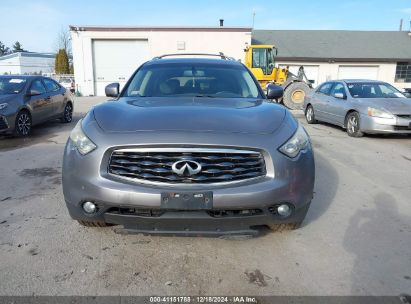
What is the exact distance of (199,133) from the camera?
2648 millimetres

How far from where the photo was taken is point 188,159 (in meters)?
2.59

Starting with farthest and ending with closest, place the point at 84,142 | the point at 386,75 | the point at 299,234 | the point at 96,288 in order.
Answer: the point at 386,75 → the point at 299,234 → the point at 84,142 → the point at 96,288

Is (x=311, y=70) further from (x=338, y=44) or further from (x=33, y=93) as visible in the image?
(x=33, y=93)

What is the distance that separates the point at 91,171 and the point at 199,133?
0.84m

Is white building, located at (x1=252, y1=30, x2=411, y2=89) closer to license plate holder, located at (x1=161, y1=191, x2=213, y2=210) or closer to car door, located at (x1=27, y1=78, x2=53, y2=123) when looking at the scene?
car door, located at (x1=27, y1=78, x2=53, y2=123)

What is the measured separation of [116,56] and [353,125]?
72.3ft

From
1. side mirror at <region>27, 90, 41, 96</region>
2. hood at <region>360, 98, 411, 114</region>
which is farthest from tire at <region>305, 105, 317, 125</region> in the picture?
side mirror at <region>27, 90, 41, 96</region>

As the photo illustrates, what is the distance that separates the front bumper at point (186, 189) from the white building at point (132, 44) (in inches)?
990

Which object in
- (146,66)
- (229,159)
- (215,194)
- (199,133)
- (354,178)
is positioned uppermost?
(146,66)

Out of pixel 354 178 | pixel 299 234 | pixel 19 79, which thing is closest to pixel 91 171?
pixel 299 234

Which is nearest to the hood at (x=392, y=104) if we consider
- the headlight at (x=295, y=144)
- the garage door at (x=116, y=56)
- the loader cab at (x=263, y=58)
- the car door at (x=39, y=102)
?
the headlight at (x=295, y=144)

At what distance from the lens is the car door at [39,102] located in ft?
29.0

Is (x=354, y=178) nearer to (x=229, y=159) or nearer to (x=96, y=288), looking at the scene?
(x=229, y=159)

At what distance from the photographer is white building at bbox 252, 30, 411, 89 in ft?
97.8
